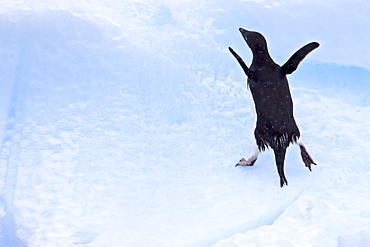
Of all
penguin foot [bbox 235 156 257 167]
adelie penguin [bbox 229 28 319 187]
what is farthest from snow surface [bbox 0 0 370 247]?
adelie penguin [bbox 229 28 319 187]

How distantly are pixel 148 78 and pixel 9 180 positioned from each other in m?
0.80

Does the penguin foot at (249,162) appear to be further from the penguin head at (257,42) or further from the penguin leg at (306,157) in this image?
the penguin head at (257,42)

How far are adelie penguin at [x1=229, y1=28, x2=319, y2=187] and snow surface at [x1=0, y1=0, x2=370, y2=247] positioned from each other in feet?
0.54

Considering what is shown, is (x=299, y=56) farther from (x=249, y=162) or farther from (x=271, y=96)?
(x=249, y=162)

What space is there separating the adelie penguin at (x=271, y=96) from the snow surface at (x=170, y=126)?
6.5 inches

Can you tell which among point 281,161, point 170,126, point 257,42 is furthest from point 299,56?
point 170,126

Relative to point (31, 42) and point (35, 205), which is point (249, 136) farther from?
point (31, 42)

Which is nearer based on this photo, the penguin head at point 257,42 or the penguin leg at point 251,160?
the penguin head at point 257,42

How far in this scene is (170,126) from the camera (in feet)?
7.54

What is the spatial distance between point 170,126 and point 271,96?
0.56m

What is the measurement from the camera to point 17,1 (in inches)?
98.9

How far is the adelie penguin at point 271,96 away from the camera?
189cm

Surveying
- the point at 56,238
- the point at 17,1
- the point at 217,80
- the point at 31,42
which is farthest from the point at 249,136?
the point at 17,1

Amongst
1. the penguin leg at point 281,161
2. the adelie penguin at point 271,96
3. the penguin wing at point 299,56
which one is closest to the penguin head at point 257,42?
the adelie penguin at point 271,96
